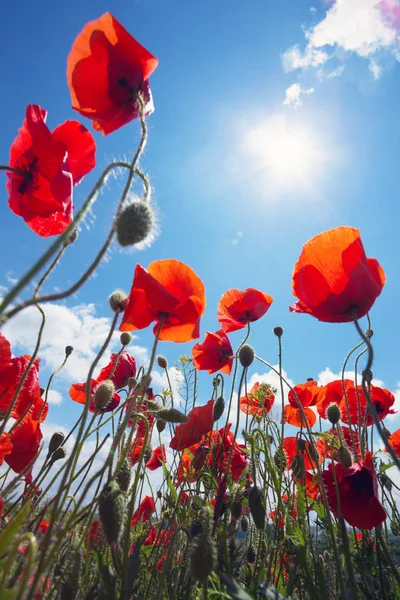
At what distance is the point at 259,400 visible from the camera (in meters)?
2.65

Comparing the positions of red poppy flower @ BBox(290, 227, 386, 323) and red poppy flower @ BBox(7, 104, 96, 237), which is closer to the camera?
red poppy flower @ BBox(7, 104, 96, 237)

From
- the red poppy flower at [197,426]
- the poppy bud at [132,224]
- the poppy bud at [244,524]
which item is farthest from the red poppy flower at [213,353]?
the poppy bud at [132,224]

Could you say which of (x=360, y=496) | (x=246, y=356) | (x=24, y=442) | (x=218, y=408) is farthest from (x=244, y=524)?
(x=24, y=442)

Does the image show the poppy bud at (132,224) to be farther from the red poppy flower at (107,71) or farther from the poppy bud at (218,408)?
the poppy bud at (218,408)

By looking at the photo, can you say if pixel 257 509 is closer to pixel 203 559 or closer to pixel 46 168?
pixel 203 559

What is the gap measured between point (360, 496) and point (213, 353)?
1710 millimetres

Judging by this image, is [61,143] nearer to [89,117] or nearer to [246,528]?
[89,117]

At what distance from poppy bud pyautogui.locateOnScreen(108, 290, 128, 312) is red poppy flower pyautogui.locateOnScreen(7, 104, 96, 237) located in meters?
0.38

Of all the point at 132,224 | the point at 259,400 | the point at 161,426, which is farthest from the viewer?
the point at 161,426

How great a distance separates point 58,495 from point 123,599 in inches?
14.0

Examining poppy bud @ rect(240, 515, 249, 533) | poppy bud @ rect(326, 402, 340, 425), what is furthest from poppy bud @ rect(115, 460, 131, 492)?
poppy bud @ rect(326, 402, 340, 425)

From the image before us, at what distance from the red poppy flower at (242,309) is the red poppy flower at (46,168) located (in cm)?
189

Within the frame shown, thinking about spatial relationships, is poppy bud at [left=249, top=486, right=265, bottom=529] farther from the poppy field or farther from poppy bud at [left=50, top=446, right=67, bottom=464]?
poppy bud at [left=50, top=446, right=67, bottom=464]

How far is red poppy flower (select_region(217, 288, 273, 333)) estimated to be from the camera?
346 centimetres
